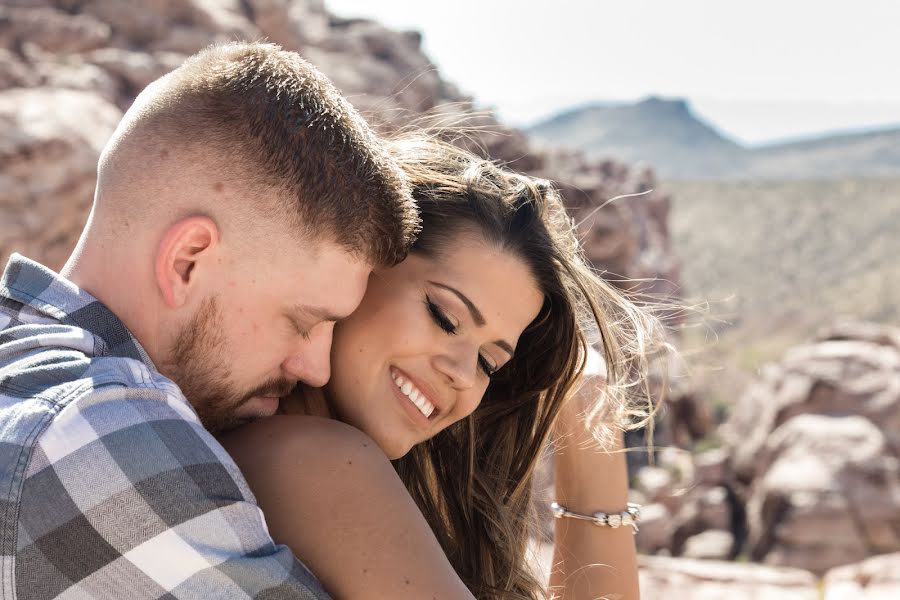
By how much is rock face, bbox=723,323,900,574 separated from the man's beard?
12532 millimetres

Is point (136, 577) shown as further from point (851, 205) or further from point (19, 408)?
point (851, 205)

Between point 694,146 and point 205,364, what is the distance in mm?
104493

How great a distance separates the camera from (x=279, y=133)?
1.78m

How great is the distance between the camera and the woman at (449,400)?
5.76 feet

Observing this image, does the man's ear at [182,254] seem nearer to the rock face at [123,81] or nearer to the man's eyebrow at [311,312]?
the man's eyebrow at [311,312]

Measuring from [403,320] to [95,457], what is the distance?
1213 mm

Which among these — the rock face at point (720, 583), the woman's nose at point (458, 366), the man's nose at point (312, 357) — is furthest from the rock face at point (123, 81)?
the rock face at point (720, 583)

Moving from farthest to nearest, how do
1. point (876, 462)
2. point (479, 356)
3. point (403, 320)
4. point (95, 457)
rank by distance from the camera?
point (876, 462), point (479, 356), point (403, 320), point (95, 457)

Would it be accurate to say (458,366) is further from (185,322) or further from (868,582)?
(868,582)

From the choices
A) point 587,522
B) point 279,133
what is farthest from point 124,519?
point 587,522

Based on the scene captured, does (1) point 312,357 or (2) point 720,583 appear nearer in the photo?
(1) point 312,357

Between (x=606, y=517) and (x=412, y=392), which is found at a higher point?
(x=412, y=392)

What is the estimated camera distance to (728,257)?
2203 inches

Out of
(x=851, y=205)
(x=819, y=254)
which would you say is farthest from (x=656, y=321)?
(x=851, y=205)
